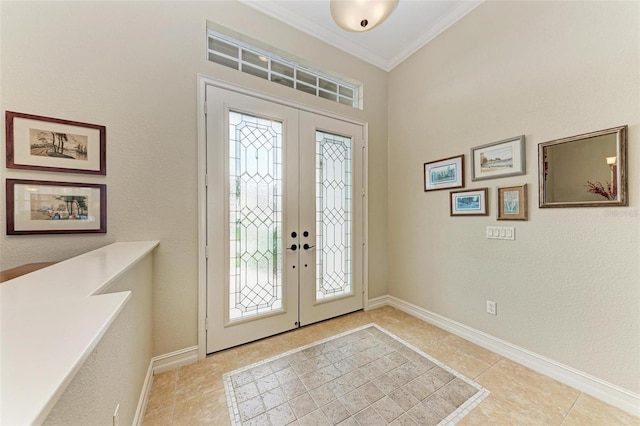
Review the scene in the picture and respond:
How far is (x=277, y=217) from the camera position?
2393 millimetres

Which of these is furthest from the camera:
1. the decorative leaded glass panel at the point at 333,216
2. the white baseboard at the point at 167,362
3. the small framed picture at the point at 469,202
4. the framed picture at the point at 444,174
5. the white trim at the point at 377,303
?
the white trim at the point at 377,303

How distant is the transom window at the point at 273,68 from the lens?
7.30 feet

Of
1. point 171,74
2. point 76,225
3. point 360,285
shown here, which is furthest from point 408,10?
point 76,225

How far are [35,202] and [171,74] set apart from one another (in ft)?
4.34

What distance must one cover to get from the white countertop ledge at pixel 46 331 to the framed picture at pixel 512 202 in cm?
264

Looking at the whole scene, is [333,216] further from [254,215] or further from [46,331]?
[46,331]

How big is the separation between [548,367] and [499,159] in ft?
5.68

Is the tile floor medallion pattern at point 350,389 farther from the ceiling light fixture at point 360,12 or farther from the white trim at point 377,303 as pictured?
the ceiling light fixture at point 360,12

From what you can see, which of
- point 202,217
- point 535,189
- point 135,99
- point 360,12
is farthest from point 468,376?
point 135,99

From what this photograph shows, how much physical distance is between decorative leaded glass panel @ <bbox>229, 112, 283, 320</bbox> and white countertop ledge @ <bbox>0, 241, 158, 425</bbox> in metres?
1.21

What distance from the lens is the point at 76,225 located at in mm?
1616

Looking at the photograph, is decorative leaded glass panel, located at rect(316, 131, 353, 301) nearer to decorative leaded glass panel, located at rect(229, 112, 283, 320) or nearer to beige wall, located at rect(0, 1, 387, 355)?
decorative leaded glass panel, located at rect(229, 112, 283, 320)

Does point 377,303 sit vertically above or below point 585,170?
below

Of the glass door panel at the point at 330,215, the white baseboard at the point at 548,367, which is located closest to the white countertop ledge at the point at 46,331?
the glass door panel at the point at 330,215
